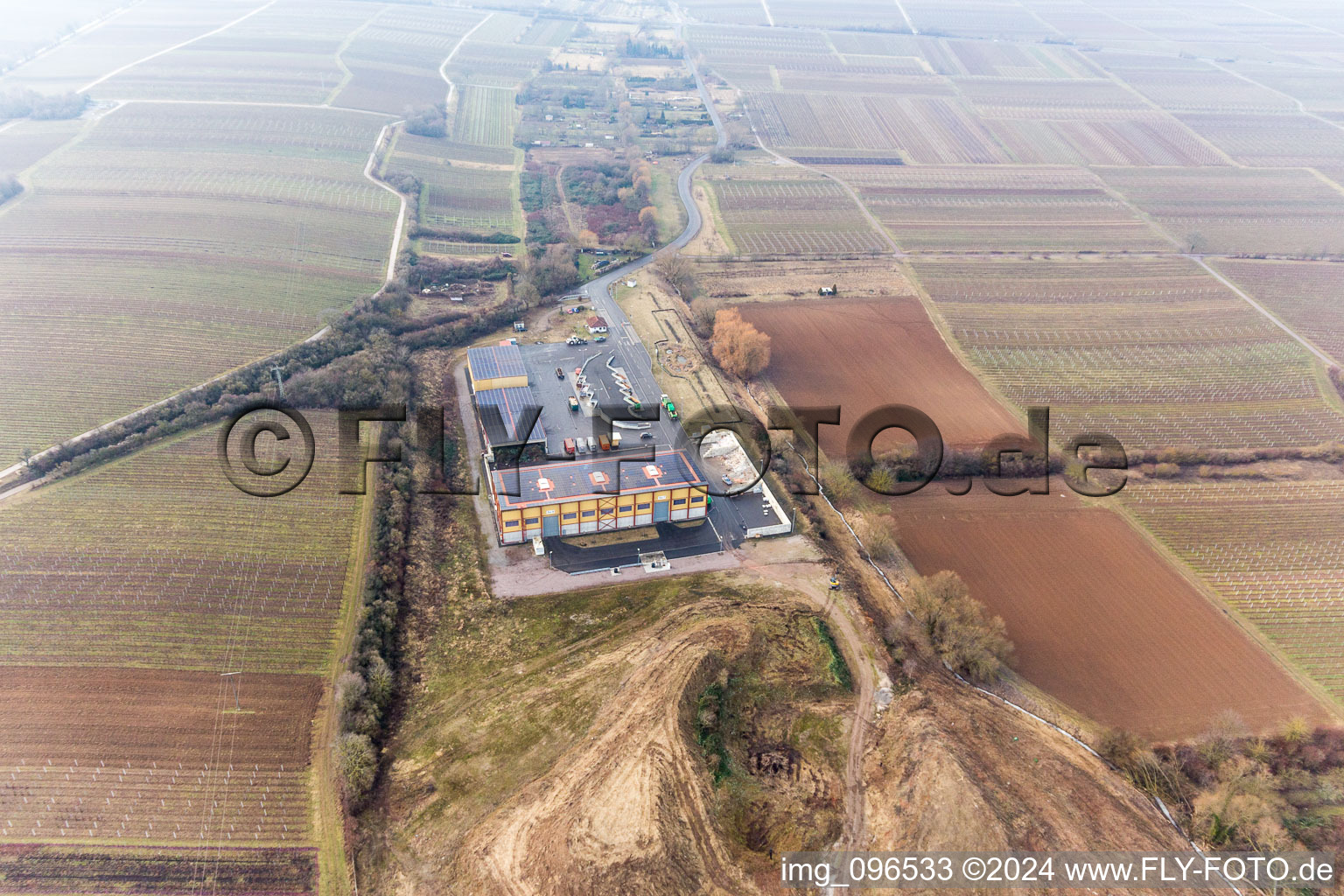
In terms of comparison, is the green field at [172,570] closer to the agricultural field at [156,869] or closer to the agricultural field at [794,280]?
the agricultural field at [156,869]

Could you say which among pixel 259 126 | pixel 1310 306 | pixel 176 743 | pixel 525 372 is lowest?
pixel 176 743

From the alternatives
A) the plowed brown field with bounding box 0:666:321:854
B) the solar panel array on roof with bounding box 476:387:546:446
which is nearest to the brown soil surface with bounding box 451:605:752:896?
the plowed brown field with bounding box 0:666:321:854

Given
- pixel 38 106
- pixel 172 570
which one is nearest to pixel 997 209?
pixel 172 570

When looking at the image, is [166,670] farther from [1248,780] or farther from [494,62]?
[494,62]

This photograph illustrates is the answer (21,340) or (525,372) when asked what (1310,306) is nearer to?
(525,372)

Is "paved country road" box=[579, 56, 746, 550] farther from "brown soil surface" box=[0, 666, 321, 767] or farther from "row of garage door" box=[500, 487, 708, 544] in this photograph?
"brown soil surface" box=[0, 666, 321, 767]

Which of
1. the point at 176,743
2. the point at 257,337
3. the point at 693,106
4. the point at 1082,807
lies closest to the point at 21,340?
the point at 257,337
